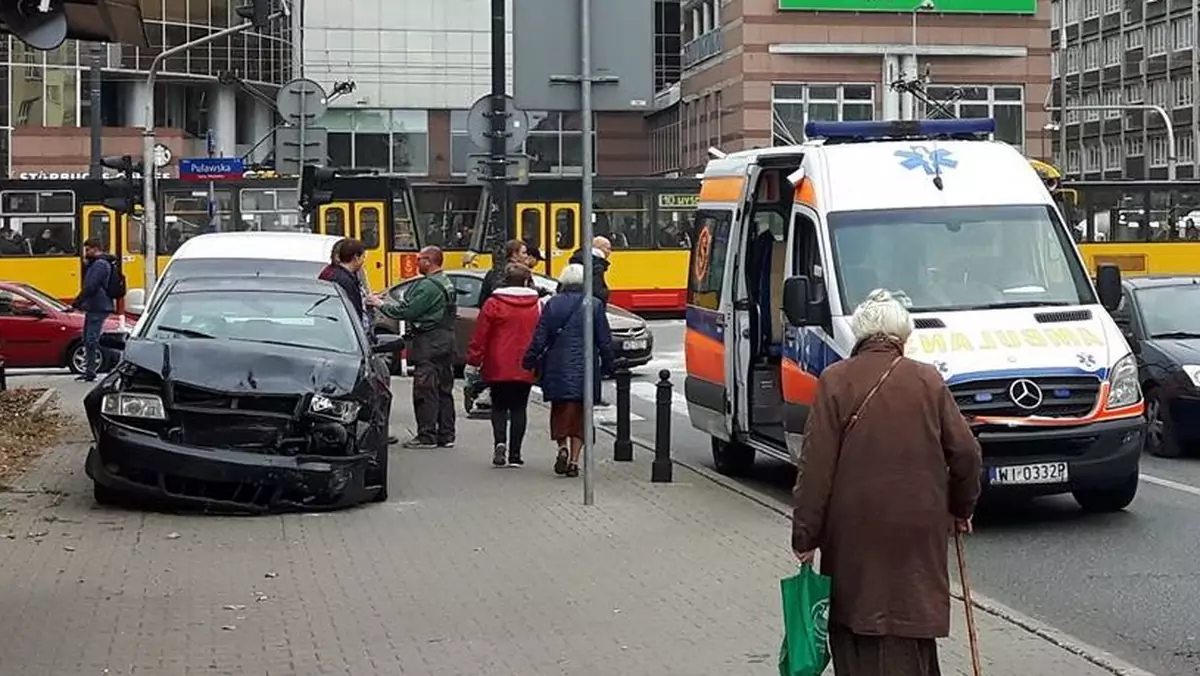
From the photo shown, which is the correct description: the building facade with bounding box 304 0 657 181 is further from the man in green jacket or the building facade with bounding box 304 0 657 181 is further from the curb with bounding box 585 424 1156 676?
the curb with bounding box 585 424 1156 676

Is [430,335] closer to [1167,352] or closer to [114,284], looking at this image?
[1167,352]

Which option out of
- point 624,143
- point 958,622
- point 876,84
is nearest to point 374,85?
point 624,143

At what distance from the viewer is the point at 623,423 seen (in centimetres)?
1563

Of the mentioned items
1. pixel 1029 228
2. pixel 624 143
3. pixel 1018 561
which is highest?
pixel 624 143

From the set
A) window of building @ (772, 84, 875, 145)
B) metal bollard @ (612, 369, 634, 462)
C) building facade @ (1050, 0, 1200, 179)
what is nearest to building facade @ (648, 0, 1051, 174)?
window of building @ (772, 84, 875, 145)

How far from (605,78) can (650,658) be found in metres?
5.34

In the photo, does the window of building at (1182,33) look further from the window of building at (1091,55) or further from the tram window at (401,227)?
the tram window at (401,227)

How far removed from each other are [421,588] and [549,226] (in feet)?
100

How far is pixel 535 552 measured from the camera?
10711 mm

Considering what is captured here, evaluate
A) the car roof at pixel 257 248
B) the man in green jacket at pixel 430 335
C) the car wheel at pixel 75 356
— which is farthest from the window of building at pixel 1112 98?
the man in green jacket at pixel 430 335

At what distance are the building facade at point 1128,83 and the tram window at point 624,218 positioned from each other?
4752cm

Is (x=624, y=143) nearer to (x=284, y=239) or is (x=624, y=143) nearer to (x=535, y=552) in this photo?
(x=284, y=239)

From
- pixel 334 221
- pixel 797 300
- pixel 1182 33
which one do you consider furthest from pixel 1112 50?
pixel 797 300

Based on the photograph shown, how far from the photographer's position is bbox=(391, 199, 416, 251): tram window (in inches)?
1499
